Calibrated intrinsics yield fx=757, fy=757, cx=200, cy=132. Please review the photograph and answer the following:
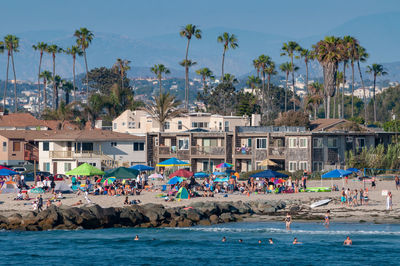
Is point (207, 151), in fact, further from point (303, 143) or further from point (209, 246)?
point (209, 246)

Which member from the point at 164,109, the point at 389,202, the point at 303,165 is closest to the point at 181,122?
the point at 164,109

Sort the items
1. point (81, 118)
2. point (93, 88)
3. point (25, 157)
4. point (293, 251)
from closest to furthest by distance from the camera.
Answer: point (293, 251) < point (25, 157) < point (81, 118) < point (93, 88)

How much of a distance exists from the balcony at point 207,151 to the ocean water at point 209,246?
2729 centimetres

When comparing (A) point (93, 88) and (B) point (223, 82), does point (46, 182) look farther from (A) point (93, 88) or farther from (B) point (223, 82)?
(A) point (93, 88)

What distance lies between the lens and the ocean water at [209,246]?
4166 centimetres

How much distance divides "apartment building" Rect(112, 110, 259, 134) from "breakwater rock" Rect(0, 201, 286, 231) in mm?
40827

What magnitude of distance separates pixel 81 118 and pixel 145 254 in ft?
213

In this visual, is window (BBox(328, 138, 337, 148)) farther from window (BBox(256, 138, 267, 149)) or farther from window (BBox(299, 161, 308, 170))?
window (BBox(256, 138, 267, 149))

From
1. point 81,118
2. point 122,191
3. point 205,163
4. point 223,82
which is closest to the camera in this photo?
point 122,191

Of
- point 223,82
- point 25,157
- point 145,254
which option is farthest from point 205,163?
point 223,82

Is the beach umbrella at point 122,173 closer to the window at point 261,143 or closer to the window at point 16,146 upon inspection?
the window at point 261,143

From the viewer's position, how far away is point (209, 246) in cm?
4447

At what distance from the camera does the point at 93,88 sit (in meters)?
180

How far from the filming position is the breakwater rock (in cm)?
4853
